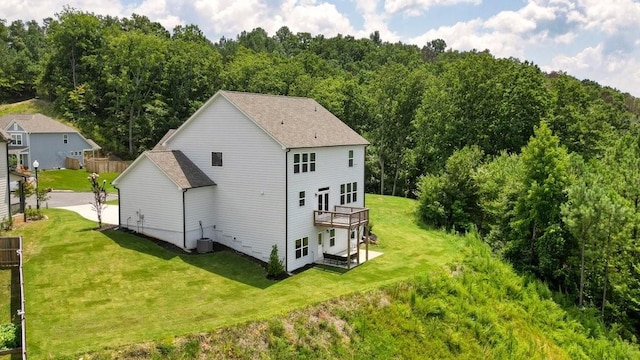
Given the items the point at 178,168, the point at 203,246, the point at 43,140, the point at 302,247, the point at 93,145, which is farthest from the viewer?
the point at 93,145

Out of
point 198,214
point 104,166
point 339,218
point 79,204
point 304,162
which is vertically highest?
point 304,162

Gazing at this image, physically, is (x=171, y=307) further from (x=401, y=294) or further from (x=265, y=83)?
(x=265, y=83)

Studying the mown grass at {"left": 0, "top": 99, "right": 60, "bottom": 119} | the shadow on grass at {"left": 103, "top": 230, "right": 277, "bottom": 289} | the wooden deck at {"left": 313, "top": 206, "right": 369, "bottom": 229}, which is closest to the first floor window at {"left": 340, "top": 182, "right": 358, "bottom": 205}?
the wooden deck at {"left": 313, "top": 206, "right": 369, "bottom": 229}

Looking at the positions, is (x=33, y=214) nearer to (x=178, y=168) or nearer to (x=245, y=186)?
(x=178, y=168)

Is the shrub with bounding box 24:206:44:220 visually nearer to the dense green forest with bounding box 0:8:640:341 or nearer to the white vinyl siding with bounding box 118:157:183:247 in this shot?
the white vinyl siding with bounding box 118:157:183:247

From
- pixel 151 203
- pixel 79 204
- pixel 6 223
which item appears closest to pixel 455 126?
pixel 151 203

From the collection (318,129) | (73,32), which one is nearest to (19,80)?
(73,32)
